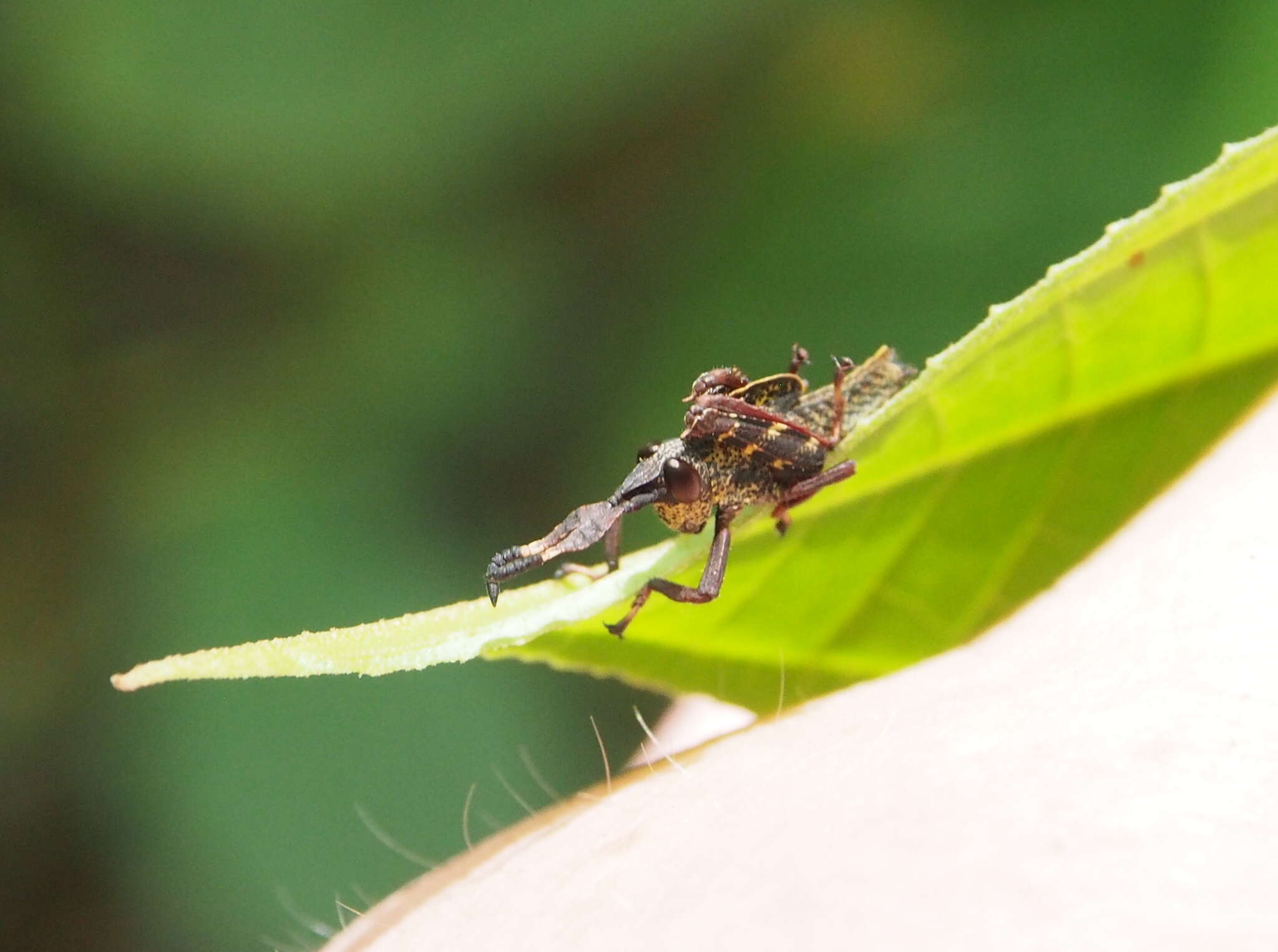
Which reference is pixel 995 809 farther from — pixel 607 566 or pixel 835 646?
pixel 607 566

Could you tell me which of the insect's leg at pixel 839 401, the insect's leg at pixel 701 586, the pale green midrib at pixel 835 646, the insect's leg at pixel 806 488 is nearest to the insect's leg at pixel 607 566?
the insect's leg at pixel 701 586

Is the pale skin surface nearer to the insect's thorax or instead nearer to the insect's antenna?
the insect's antenna

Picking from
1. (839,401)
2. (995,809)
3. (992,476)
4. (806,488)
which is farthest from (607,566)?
(995,809)

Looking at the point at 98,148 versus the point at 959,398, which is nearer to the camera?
the point at 959,398

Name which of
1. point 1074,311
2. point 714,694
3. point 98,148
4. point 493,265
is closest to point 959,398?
point 1074,311

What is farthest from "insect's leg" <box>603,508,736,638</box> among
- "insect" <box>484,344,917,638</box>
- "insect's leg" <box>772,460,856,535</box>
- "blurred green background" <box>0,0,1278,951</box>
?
"blurred green background" <box>0,0,1278,951</box>

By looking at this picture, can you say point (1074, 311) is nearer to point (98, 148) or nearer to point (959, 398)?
point (959, 398)
